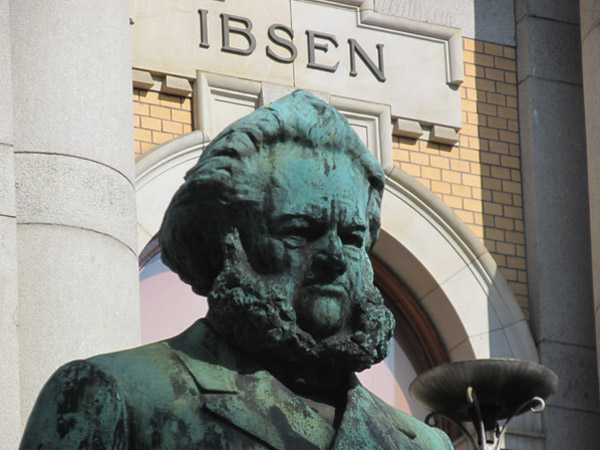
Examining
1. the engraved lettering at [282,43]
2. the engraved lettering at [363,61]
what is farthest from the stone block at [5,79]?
the engraved lettering at [363,61]

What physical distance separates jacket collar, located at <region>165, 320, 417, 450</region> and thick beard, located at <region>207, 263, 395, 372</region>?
3cm

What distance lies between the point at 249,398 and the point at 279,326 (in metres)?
0.11

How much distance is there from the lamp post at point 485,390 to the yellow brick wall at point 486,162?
1798 millimetres

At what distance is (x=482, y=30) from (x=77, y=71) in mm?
4348

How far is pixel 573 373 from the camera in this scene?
32.9 ft

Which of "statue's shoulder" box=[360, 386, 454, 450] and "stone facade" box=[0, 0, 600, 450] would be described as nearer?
"statue's shoulder" box=[360, 386, 454, 450]

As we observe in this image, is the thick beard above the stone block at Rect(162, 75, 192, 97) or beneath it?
beneath

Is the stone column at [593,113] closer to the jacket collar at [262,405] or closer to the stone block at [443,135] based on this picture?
the stone block at [443,135]

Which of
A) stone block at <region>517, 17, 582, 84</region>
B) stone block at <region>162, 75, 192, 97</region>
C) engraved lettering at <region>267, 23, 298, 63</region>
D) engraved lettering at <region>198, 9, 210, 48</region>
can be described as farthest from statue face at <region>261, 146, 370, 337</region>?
stone block at <region>517, 17, 582, 84</region>

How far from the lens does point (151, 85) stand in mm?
9453

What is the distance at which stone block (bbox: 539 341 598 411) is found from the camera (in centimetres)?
998

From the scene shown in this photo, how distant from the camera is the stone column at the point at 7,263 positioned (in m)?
6.19

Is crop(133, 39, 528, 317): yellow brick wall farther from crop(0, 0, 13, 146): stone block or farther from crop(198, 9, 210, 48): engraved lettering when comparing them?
crop(0, 0, 13, 146): stone block

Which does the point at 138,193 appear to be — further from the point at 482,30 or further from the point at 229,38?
the point at 482,30
